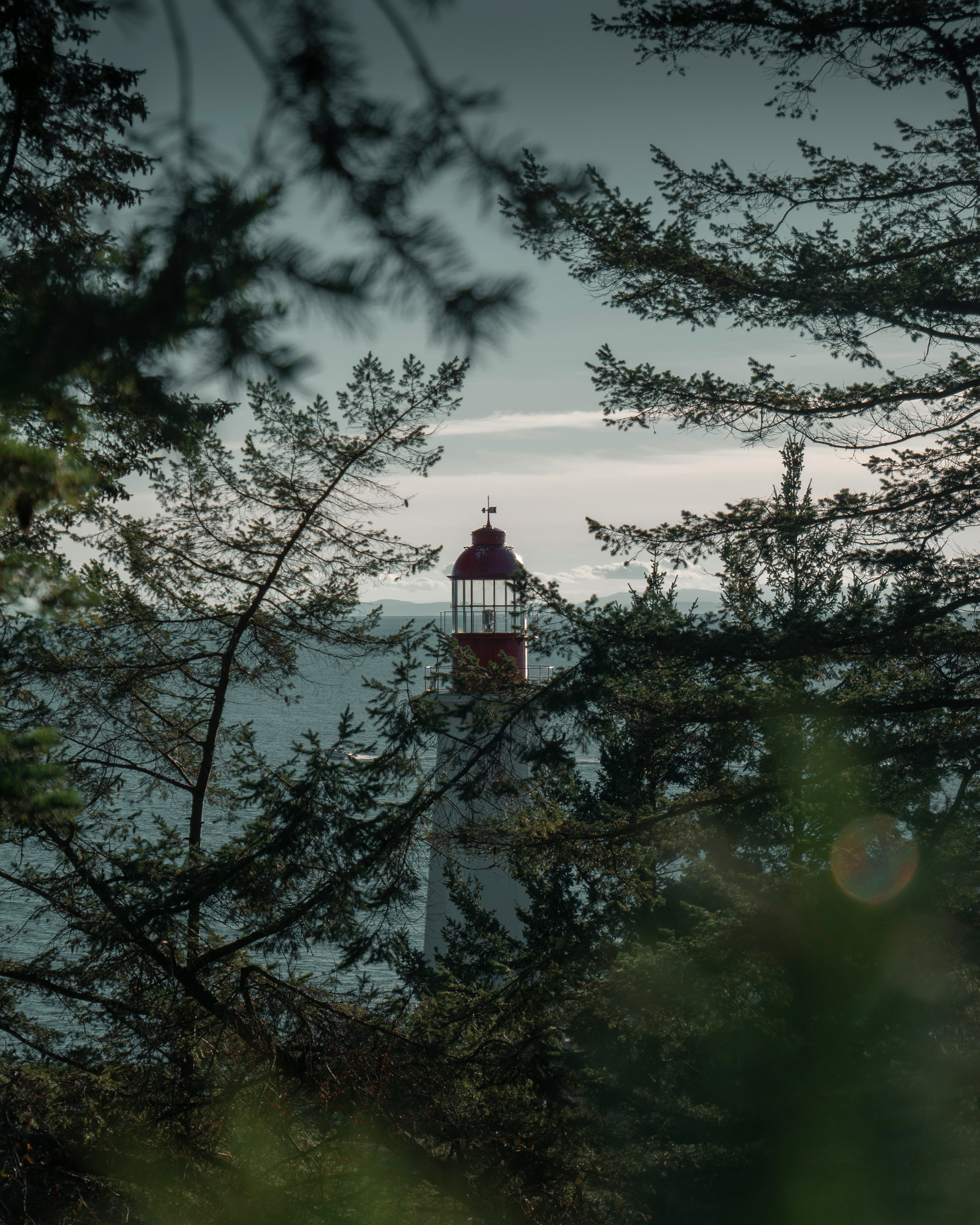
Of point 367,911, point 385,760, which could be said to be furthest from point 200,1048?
point 385,760

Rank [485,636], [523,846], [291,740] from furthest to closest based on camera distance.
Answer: [291,740]
[485,636]
[523,846]

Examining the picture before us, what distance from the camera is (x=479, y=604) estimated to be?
1631 centimetres

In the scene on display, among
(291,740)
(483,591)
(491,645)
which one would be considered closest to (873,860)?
(491,645)

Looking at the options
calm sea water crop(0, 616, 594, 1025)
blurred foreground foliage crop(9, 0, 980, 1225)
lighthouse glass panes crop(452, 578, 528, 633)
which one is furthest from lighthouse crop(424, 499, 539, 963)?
blurred foreground foliage crop(9, 0, 980, 1225)

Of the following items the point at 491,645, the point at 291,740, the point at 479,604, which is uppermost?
the point at 479,604

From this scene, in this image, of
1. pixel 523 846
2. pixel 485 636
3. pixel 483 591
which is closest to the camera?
pixel 523 846

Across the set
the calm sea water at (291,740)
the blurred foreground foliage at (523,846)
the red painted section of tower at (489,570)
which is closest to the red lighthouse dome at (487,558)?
the red painted section of tower at (489,570)

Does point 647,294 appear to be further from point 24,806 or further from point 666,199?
point 24,806

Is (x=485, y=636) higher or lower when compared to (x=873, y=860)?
higher

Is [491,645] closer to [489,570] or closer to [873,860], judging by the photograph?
[489,570]

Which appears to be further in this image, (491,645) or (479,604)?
(479,604)

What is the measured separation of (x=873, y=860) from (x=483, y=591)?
919 centimetres

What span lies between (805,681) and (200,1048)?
5.04m

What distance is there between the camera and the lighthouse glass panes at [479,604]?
15977 millimetres
